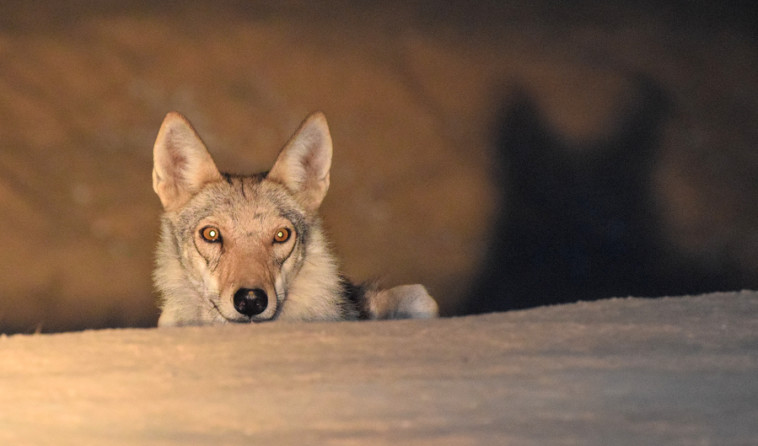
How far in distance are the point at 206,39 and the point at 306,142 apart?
3.25m

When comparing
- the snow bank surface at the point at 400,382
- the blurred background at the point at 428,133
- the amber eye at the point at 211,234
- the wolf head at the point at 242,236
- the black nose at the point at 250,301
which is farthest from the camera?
the blurred background at the point at 428,133

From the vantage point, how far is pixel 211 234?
3672mm

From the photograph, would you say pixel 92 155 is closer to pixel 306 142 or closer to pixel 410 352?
pixel 306 142

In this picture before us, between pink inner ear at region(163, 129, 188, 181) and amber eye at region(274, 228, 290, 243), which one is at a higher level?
pink inner ear at region(163, 129, 188, 181)

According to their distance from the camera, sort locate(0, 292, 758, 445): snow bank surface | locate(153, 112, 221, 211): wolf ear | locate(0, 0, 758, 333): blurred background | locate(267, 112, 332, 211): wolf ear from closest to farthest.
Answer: locate(0, 292, 758, 445): snow bank surface, locate(153, 112, 221, 211): wolf ear, locate(267, 112, 332, 211): wolf ear, locate(0, 0, 758, 333): blurred background

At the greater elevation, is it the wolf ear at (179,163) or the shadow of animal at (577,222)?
the wolf ear at (179,163)

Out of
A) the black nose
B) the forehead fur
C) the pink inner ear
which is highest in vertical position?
the pink inner ear

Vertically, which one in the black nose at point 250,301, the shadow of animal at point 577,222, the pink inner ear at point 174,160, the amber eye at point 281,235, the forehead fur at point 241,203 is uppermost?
the pink inner ear at point 174,160

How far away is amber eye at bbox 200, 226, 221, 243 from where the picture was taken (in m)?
3.67

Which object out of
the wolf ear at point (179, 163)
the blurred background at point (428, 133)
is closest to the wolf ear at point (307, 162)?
the wolf ear at point (179, 163)

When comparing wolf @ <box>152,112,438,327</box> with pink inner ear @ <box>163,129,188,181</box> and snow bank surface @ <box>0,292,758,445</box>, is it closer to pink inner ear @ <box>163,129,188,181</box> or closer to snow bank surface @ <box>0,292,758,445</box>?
pink inner ear @ <box>163,129,188,181</box>

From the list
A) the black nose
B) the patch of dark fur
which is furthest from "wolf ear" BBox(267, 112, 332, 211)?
the black nose

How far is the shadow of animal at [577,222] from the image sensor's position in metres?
6.72

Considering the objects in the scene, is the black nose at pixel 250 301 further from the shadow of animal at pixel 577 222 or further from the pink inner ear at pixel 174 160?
the shadow of animal at pixel 577 222
